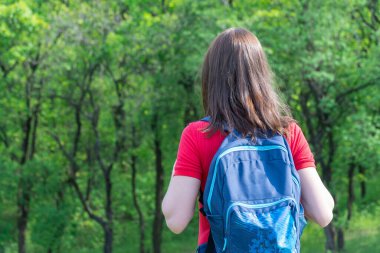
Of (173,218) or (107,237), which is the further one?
(107,237)

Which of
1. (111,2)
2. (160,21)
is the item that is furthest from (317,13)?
(111,2)

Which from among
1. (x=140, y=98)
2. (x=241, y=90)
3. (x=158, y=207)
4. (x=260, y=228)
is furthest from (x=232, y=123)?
(x=158, y=207)

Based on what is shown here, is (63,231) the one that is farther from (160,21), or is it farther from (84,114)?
(160,21)

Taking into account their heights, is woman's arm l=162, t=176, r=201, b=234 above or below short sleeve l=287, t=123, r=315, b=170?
below

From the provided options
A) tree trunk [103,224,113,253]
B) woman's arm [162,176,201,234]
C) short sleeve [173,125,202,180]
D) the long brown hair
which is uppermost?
the long brown hair

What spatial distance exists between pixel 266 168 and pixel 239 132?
0.16 m

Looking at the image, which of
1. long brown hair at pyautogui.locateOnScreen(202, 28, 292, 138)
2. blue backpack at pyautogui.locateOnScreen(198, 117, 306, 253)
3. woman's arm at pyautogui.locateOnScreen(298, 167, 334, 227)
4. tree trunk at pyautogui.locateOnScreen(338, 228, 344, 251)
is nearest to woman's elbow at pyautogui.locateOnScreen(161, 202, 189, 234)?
blue backpack at pyautogui.locateOnScreen(198, 117, 306, 253)

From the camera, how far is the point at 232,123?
2.17 m

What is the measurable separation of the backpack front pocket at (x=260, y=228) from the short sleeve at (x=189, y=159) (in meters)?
0.21

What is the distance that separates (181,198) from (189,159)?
0.14 metres

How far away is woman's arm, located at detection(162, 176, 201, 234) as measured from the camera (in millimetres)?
2148

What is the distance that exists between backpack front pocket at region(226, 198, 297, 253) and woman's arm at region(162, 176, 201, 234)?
0.19m

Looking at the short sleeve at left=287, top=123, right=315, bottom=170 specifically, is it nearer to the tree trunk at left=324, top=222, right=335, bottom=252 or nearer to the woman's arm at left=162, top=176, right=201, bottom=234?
the woman's arm at left=162, top=176, right=201, bottom=234

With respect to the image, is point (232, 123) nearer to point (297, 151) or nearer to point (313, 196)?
point (297, 151)
